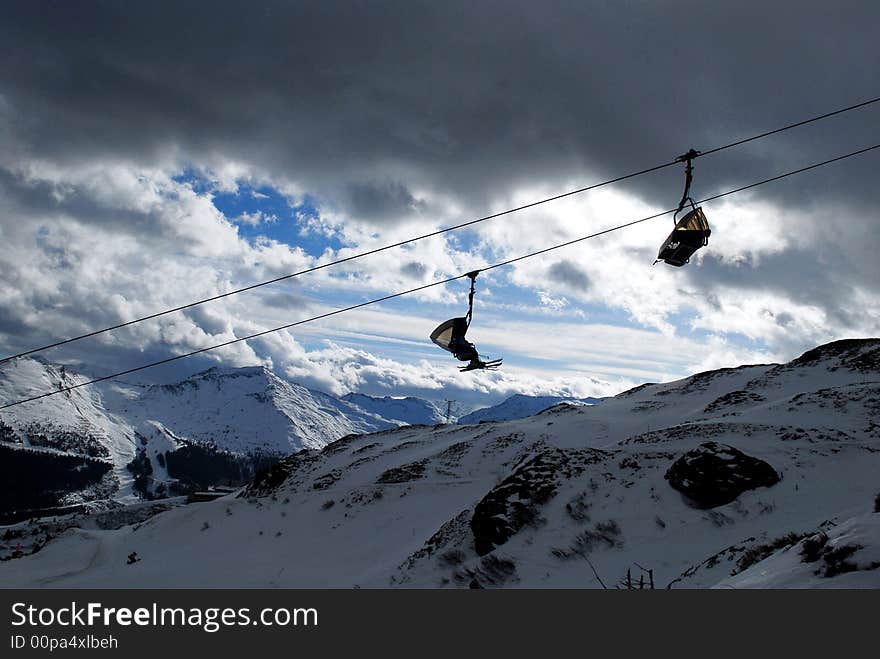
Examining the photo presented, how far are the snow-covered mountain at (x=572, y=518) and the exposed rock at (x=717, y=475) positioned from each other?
0.05m

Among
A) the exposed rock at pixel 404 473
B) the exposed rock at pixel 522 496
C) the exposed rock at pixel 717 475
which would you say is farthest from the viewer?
the exposed rock at pixel 404 473

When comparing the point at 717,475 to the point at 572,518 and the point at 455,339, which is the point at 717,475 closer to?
the point at 572,518

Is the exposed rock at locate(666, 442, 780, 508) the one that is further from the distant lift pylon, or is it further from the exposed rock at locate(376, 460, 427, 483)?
the exposed rock at locate(376, 460, 427, 483)

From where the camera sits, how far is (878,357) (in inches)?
1713

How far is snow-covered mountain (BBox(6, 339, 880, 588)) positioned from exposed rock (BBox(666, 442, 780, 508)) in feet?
0.18

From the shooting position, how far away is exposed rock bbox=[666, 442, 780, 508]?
18219 millimetres

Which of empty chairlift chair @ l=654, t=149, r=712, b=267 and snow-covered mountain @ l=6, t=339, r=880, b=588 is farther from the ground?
empty chairlift chair @ l=654, t=149, r=712, b=267

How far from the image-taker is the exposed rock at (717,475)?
1822cm

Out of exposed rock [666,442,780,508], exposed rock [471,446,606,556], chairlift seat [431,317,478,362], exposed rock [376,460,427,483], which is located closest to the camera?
chairlift seat [431,317,478,362]

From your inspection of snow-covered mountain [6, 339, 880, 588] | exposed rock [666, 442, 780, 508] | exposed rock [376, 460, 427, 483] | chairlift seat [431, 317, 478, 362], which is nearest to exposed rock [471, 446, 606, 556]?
snow-covered mountain [6, 339, 880, 588]

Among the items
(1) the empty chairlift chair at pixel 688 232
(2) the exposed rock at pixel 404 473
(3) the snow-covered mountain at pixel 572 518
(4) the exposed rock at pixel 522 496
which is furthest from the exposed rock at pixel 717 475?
(2) the exposed rock at pixel 404 473

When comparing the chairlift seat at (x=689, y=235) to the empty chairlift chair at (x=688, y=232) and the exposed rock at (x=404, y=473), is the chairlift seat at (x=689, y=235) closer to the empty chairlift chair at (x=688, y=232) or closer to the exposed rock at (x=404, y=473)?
the empty chairlift chair at (x=688, y=232)
